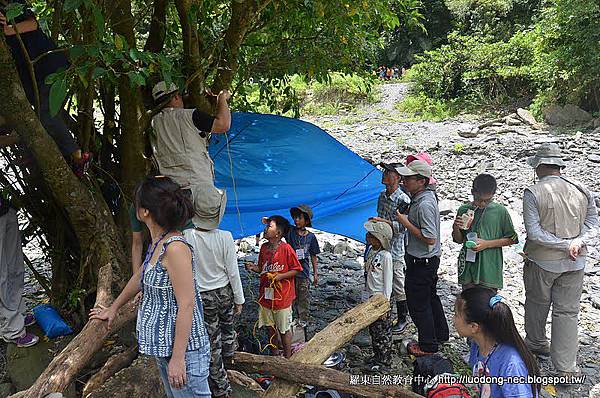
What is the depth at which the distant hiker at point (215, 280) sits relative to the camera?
2951 mm

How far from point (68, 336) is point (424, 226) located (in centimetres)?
262

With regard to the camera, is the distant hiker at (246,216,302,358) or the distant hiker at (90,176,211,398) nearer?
the distant hiker at (90,176,211,398)

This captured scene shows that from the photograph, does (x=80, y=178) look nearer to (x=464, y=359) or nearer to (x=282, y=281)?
(x=282, y=281)

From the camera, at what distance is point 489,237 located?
3.96 meters

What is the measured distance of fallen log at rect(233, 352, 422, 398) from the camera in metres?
2.81

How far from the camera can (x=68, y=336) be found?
142 inches

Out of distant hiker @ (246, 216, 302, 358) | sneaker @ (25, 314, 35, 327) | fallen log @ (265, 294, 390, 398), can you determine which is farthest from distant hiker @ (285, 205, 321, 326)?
sneaker @ (25, 314, 35, 327)

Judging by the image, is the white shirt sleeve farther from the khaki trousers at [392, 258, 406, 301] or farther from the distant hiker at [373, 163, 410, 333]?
the khaki trousers at [392, 258, 406, 301]

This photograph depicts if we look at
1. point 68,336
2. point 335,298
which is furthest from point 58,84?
point 335,298

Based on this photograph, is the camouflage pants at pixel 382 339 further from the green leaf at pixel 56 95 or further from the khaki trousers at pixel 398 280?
the green leaf at pixel 56 95

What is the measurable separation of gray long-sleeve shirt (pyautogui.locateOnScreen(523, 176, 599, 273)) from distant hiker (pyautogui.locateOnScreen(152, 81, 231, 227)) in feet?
7.36

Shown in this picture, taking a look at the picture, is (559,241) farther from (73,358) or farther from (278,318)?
(73,358)

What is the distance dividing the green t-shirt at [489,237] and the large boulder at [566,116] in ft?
37.0

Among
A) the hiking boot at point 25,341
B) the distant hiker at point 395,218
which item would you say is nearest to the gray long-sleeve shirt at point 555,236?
the distant hiker at point 395,218
